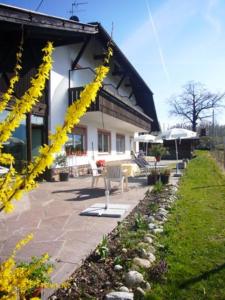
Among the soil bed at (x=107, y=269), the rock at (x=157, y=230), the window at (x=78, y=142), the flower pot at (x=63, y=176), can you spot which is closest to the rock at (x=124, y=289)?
the soil bed at (x=107, y=269)

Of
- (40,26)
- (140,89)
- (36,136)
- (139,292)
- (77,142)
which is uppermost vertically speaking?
(140,89)

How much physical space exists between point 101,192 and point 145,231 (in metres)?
4.34

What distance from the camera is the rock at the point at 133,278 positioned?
3.41 metres

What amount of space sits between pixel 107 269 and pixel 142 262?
1.49ft

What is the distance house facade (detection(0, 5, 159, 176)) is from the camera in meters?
9.87

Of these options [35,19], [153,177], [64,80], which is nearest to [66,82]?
[64,80]

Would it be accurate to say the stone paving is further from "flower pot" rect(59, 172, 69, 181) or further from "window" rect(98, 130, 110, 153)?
"window" rect(98, 130, 110, 153)

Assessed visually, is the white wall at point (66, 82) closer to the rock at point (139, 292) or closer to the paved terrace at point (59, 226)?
the paved terrace at point (59, 226)

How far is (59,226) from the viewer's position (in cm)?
559

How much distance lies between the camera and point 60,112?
1310 centimetres

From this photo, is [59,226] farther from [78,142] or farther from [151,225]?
[78,142]

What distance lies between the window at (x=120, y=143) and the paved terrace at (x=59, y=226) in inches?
564

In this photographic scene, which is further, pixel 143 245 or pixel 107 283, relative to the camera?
pixel 143 245

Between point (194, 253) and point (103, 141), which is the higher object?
point (103, 141)
